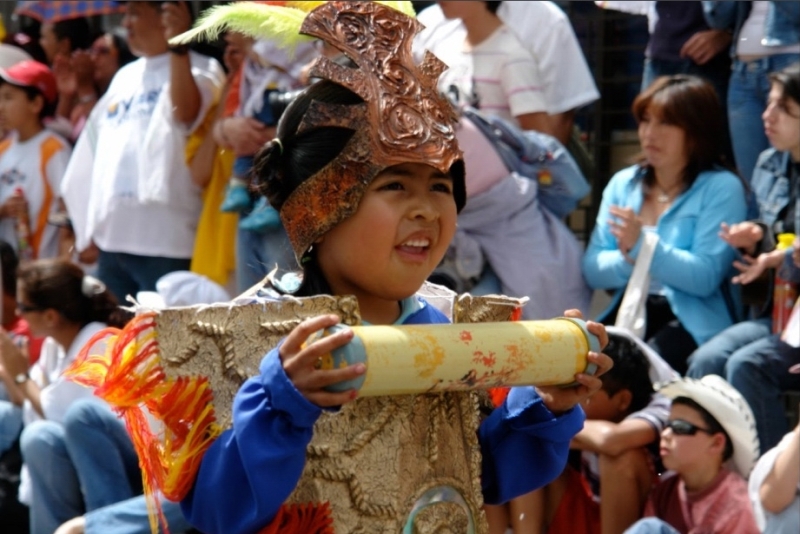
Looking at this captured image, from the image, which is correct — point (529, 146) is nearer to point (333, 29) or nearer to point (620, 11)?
point (620, 11)

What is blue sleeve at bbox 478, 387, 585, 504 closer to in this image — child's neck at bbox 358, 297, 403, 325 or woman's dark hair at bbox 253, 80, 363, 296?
child's neck at bbox 358, 297, 403, 325

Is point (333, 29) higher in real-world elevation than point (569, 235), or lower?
higher

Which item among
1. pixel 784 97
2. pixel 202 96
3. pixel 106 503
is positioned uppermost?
pixel 784 97

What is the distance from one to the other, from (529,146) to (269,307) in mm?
2952

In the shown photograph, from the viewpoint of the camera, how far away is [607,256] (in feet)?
17.0

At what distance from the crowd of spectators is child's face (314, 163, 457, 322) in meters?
1.63

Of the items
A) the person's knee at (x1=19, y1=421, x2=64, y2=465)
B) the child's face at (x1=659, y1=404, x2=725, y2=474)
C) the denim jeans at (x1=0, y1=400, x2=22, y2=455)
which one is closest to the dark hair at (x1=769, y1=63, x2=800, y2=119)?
the child's face at (x1=659, y1=404, x2=725, y2=474)

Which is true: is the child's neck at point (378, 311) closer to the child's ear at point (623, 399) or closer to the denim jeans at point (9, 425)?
the child's ear at point (623, 399)

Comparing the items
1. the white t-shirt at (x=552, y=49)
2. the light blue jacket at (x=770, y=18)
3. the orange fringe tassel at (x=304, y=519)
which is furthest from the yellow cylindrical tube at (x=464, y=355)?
the white t-shirt at (x=552, y=49)

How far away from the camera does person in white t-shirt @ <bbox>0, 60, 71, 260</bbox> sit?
7270 millimetres

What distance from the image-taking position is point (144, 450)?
2.54 metres

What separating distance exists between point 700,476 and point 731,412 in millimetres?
209

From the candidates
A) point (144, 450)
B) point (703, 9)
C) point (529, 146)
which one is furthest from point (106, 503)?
point (703, 9)

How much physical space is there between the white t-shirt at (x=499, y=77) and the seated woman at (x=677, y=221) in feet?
1.75
